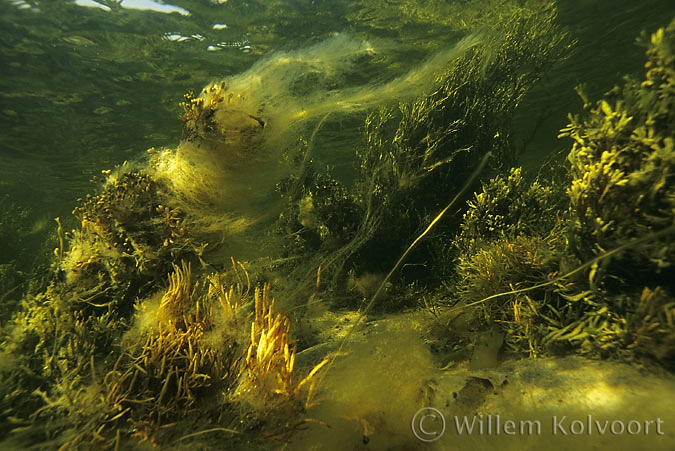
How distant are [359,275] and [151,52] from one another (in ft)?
40.9

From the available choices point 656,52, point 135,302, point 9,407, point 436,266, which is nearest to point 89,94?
point 135,302

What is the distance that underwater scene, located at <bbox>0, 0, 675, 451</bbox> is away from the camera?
2.84 metres

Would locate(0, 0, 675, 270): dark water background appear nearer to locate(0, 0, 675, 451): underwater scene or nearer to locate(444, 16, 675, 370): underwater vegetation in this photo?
locate(0, 0, 675, 451): underwater scene

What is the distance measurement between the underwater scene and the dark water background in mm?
328

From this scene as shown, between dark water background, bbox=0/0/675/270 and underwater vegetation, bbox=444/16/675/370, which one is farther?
dark water background, bbox=0/0/675/270

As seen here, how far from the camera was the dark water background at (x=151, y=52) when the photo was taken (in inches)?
442

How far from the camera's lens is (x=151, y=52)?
42.1 feet

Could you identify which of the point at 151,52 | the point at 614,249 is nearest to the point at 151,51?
the point at 151,52

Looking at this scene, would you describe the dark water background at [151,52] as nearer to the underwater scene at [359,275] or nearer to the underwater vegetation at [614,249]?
the underwater scene at [359,275]

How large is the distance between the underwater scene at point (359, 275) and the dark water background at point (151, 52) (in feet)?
1.07

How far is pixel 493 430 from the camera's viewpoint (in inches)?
103

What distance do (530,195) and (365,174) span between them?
363cm

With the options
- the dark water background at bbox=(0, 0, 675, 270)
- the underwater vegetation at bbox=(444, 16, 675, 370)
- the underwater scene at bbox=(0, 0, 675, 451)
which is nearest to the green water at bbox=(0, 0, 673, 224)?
the dark water background at bbox=(0, 0, 675, 270)

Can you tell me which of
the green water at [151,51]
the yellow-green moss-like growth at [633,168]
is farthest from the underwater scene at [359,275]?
the green water at [151,51]
